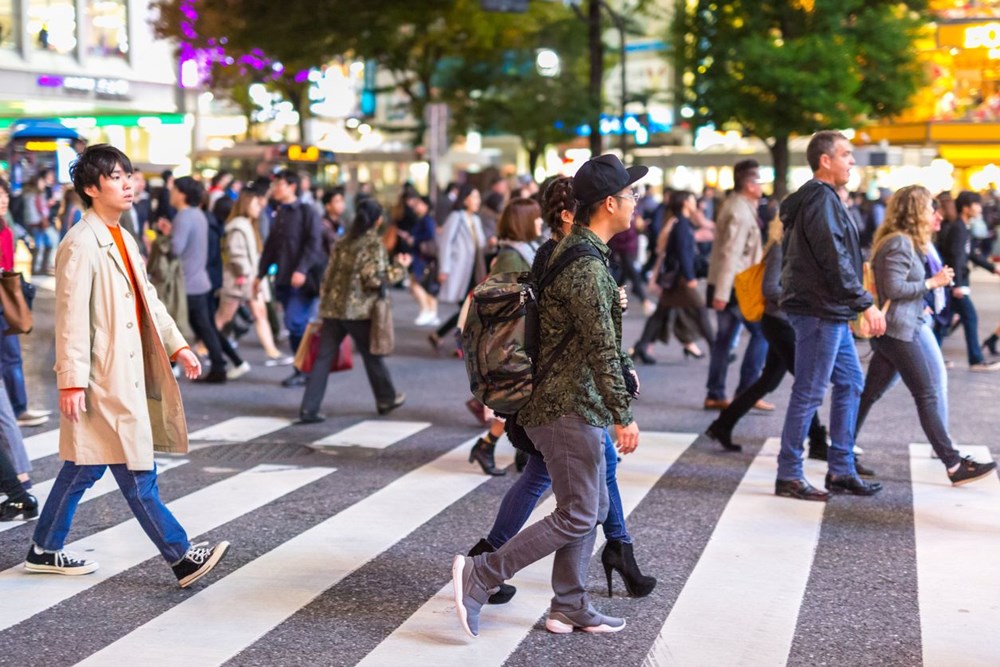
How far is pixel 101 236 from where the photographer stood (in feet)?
19.3

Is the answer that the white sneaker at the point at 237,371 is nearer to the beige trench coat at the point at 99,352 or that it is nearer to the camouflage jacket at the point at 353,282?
the camouflage jacket at the point at 353,282

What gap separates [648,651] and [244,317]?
11.8m

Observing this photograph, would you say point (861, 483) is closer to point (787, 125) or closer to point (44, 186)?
point (44, 186)

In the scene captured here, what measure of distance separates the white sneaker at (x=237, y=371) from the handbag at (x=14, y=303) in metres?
4.88

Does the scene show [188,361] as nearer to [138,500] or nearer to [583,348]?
[138,500]

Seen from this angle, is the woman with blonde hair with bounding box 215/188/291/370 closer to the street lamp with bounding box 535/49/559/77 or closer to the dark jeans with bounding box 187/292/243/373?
the dark jeans with bounding box 187/292/243/373

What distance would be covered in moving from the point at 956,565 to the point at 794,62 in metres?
26.2

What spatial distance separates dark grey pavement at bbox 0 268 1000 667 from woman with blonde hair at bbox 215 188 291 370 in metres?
1.79

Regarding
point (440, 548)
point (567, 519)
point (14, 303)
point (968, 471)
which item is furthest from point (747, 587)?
point (14, 303)

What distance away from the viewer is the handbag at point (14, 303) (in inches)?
314

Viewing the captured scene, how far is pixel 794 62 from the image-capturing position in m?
31.3

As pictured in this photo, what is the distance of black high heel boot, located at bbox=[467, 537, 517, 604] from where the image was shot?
571 cm

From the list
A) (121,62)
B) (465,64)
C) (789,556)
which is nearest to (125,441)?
(789,556)

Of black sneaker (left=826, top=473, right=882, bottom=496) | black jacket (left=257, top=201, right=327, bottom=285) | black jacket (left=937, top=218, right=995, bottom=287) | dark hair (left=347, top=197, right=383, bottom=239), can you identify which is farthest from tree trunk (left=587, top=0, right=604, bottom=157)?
black sneaker (left=826, top=473, right=882, bottom=496)
